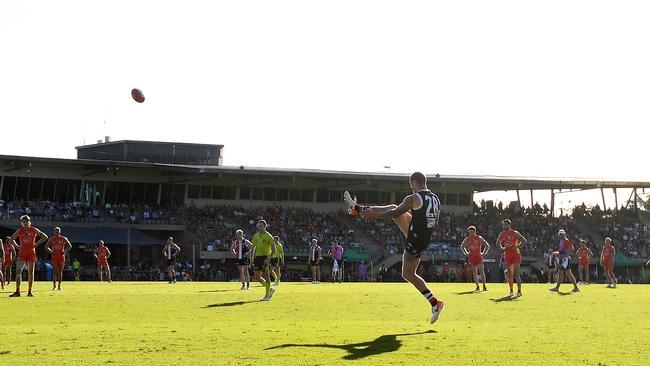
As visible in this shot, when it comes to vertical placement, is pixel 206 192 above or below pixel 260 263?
above

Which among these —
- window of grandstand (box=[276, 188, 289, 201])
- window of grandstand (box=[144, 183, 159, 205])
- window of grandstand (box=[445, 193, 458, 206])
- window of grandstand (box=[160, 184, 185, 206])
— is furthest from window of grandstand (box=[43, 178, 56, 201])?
window of grandstand (box=[445, 193, 458, 206])

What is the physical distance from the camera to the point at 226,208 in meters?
73.4

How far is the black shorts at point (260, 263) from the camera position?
25172mm

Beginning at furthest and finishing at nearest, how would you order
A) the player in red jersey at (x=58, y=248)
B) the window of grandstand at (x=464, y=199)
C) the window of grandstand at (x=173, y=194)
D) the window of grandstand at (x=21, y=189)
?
the window of grandstand at (x=464, y=199) < the window of grandstand at (x=173, y=194) < the window of grandstand at (x=21, y=189) < the player in red jersey at (x=58, y=248)

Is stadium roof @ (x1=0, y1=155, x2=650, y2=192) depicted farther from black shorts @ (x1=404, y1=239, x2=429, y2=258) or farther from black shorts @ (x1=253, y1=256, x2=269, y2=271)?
black shorts @ (x1=404, y1=239, x2=429, y2=258)

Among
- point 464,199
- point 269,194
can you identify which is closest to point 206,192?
point 269,194

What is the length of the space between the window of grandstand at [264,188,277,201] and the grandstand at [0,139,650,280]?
0.26 ft

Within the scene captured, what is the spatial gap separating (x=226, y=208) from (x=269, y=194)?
6153mm

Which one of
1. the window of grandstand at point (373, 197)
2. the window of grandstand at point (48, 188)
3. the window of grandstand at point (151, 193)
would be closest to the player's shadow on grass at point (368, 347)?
the window of grandstand at point (48, 188)

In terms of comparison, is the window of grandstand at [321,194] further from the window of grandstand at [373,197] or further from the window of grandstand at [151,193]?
the window of grandstand at [151,193]

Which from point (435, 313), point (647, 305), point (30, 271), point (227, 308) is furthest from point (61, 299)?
point (647, 305)

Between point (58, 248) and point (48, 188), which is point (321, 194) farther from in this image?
point (58, 248)

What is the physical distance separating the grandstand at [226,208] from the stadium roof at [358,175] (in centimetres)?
9

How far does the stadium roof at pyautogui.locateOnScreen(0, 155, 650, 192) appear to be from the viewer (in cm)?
6794
